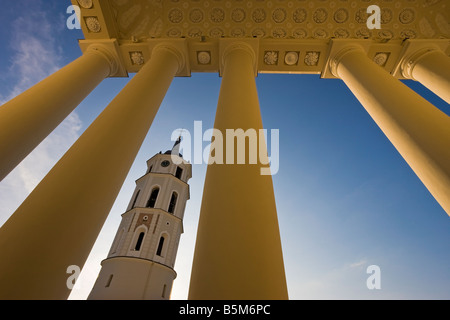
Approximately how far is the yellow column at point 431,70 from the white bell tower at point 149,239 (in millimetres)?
65053

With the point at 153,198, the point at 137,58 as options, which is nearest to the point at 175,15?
the point at 137,58

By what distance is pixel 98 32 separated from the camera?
66.7ft

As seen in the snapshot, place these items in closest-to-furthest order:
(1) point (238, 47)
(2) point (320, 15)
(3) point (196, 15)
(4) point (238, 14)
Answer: (1) point (238, 47), (2) point (320, 15), (4) point (238, 14), (3) point (196, 15)

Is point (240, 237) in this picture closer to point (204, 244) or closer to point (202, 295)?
point (204, 244)

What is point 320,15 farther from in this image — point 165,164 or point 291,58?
point 165,164

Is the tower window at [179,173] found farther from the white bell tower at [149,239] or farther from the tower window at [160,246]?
the tower window at [160,246]

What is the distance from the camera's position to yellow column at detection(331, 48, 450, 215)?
33.0 ft

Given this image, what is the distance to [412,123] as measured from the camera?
11.9m

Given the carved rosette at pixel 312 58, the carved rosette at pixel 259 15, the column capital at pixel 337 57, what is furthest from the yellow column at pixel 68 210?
the column capital at pixel 337 57

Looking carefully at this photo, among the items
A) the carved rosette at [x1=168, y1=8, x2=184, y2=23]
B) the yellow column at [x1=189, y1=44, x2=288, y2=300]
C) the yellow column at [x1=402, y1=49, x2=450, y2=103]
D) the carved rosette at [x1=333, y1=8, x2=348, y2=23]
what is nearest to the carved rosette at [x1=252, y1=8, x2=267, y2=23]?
the carved rosette at [x1=333, y1=8, x2=348, y2=23]

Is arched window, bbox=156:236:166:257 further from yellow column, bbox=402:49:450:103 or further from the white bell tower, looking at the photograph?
yellow column, bbox=402:49:450:103

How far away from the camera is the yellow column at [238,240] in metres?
5.23

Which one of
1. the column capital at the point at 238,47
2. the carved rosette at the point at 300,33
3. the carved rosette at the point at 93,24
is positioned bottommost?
the column capital at the point at 238,47

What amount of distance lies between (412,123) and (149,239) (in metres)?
70.3
